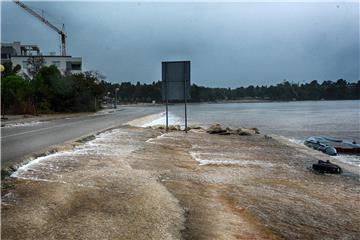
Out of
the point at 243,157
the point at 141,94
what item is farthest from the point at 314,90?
the point at 243,157

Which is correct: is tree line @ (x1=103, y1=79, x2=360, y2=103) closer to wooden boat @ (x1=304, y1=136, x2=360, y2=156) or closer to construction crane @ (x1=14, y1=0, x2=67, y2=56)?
construction crane @ (x1=14, y1=0, x2=67, y2=56)

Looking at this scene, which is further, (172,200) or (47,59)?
(47,59)

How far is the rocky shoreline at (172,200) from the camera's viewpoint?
5.23m

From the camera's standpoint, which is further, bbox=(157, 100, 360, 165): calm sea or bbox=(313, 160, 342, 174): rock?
bbox=(157, 100, 360, 165): calm sea

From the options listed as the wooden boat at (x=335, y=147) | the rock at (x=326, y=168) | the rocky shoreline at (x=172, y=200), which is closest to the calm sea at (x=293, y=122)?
the wooden boat at (x=335, y=147)

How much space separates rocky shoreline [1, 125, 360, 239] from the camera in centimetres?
523

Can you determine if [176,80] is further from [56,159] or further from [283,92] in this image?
[283,92]

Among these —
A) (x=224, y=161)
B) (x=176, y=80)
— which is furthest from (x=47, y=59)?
(x=224, y=161)

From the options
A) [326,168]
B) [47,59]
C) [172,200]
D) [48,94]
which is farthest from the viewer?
[47,59]

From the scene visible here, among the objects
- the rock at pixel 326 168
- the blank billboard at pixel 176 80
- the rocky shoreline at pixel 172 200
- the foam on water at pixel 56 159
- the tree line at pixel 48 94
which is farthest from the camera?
the tree line at pixel 48 94

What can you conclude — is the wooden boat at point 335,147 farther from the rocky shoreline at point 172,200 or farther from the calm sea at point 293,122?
the rocky shoreline at point 172,200

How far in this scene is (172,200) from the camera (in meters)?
6.73

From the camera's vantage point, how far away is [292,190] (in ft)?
27.6

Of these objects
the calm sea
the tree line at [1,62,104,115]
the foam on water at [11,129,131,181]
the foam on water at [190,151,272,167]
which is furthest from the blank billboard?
the tree line at [1,62,104,115]
